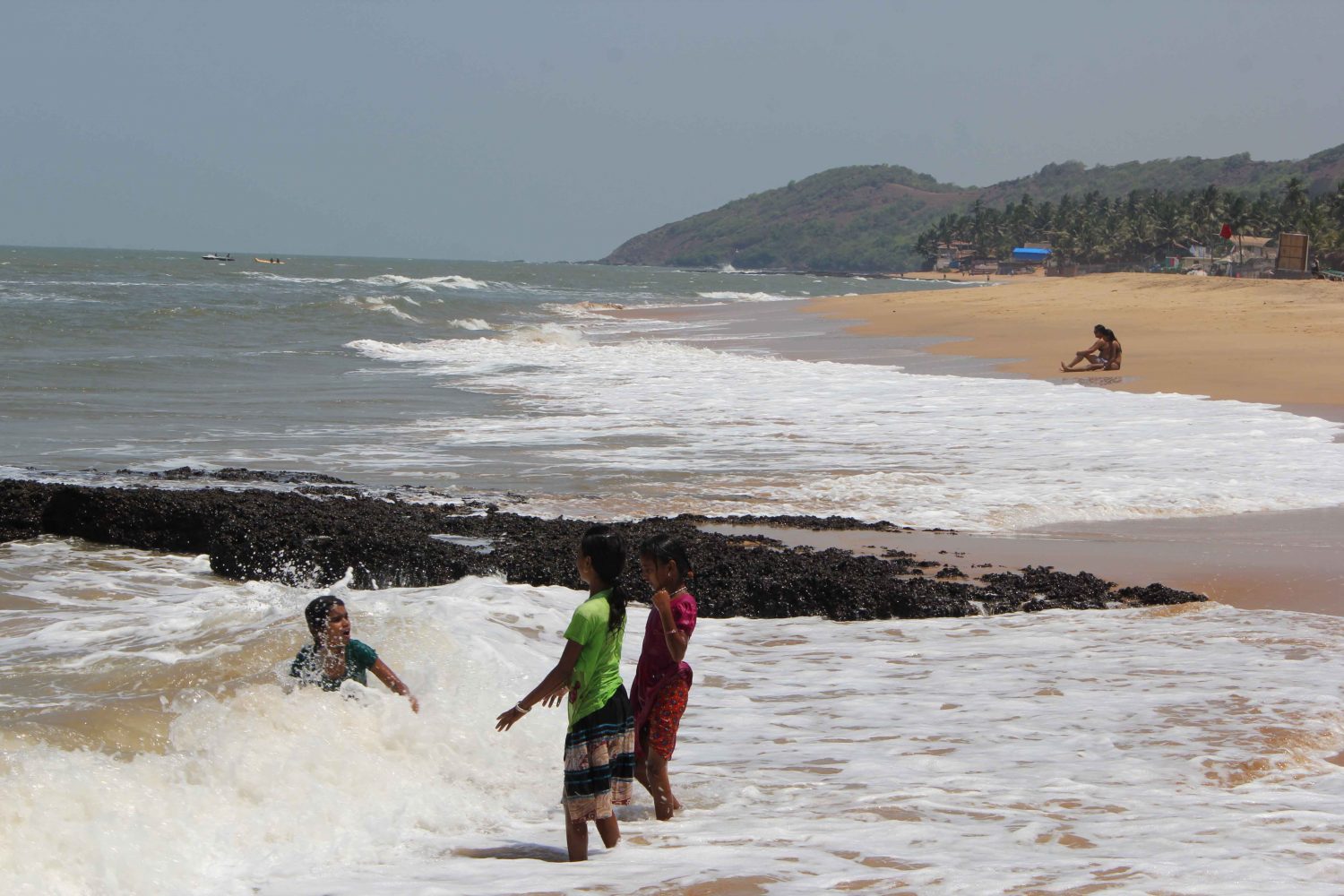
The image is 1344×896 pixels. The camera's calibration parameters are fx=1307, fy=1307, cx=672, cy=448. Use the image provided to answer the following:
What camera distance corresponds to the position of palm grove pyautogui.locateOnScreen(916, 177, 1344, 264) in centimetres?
8950

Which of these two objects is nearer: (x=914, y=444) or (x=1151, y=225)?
(x=914, y=444)

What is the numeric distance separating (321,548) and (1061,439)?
9.53 metres

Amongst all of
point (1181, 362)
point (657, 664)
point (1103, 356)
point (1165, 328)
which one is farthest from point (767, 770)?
point (1165, 328)

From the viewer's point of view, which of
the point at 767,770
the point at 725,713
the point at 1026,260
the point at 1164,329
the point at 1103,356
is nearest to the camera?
the point at 767,770

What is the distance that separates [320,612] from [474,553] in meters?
3.91

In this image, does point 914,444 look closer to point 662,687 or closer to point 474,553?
point 474,553

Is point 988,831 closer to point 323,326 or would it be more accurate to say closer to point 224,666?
point 224,666

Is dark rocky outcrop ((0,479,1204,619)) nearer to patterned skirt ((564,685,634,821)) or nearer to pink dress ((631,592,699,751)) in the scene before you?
pink dress ((631,592,699,751))

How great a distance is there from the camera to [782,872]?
14.8 feet

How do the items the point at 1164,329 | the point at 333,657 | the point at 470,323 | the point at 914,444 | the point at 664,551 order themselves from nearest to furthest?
the point at 664,551, the point at 333,657, the point at 914,444, the point at 1164,329, the point at 470,323

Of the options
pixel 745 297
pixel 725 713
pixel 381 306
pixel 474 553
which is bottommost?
pixel 725 713

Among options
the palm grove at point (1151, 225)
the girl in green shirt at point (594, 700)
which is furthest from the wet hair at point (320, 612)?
the palm grove at point (1151, 225)

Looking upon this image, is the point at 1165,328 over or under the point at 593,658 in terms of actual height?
over

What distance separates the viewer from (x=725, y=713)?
6820 millimetres
